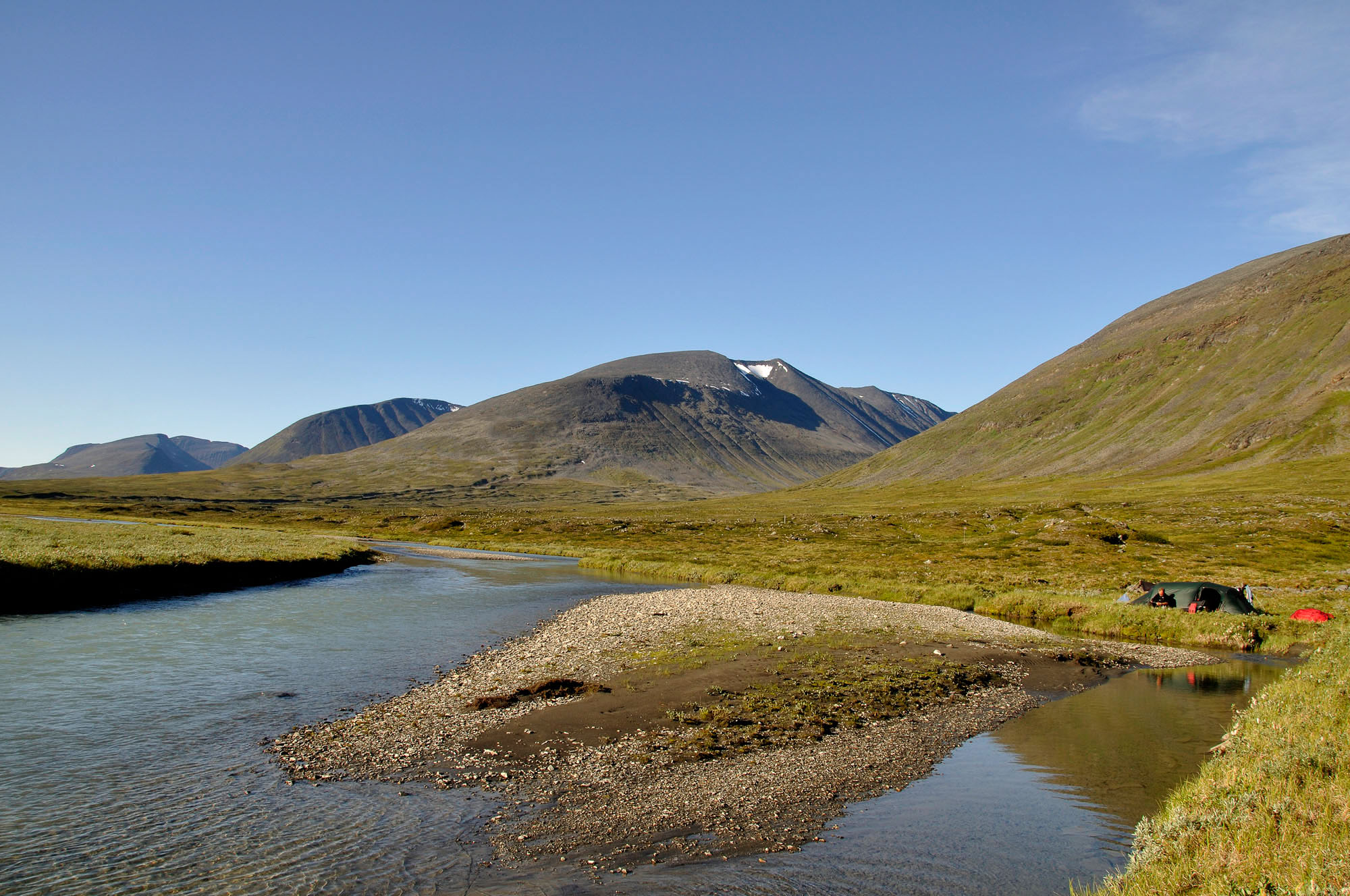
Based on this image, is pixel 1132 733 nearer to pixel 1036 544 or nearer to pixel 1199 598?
pixel 1199 598

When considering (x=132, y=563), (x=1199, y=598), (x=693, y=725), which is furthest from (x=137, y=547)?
Answer: (x=1199, y=598)

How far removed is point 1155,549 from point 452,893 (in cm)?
8548

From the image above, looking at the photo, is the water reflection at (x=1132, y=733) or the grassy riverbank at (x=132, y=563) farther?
→ the grassy riverbank at (x=132, y=563)

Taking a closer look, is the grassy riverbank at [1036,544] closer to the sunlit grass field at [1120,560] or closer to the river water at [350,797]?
the sunlit grass field at [1120,560]

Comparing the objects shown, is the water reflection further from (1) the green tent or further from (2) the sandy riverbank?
(1) the green tent

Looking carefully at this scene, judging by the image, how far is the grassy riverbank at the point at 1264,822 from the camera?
9703 millimetres

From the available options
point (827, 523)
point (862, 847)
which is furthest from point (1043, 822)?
point (827, 523)

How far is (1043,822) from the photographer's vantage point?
16.4m

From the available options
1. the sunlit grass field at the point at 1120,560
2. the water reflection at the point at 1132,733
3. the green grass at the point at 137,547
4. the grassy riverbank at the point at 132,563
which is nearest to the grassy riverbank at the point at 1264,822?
the sunlit grass field at the point at 1120,560

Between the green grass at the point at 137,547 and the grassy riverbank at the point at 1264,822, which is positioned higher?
the green grass at the point at 137,547

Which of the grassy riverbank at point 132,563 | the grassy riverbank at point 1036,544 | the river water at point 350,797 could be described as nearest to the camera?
the river water at point 350,797

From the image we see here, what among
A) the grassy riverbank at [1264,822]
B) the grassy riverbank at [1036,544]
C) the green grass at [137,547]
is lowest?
the grassy riverbank at [1036,544]

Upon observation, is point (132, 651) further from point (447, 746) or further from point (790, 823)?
point (790, 823)

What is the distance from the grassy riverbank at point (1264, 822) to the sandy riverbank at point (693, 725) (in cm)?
631
